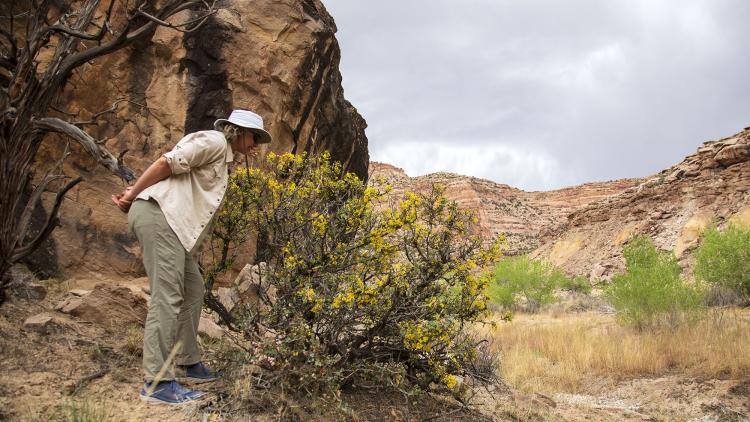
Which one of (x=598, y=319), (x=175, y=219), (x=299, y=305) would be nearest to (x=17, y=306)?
(x=175, y=219)

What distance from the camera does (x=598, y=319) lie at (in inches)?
455

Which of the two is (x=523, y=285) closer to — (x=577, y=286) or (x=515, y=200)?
(x=577, y=286)

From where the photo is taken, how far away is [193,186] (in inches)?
118

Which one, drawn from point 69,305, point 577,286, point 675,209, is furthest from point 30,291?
point 675,209

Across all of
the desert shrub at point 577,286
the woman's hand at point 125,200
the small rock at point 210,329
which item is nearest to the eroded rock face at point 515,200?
the desert shrub at point 577,286

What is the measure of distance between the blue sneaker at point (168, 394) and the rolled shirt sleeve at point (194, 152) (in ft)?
3.69

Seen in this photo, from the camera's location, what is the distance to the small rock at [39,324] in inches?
135

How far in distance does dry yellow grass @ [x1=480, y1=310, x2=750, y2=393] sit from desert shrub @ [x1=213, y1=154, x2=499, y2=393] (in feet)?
9.65

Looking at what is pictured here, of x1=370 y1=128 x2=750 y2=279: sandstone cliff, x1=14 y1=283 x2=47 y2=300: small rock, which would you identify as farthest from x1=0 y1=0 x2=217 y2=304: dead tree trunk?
x1=370 y1=128 x2=750 y2=279: sandstone cliff

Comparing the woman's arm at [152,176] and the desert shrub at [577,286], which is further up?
the woman's arm at [152,176]

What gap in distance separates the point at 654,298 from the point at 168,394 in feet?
27.8

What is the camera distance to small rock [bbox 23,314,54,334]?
3.43 meters

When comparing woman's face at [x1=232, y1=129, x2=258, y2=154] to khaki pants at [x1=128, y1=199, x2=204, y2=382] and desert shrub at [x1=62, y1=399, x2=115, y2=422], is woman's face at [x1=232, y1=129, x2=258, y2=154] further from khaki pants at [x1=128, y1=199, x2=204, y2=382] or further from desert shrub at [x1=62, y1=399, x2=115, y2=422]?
desert shrub at [x1=62, y1=399, x2=115, y2=422]

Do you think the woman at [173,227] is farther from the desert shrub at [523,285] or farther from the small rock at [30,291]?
the desert shrub at [523,285]
